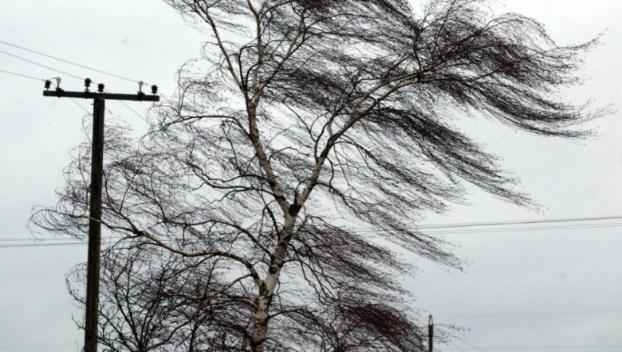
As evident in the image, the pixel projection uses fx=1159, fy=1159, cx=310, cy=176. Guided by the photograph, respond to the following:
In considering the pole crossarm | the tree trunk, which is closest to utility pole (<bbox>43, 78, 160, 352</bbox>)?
the pole crossarm

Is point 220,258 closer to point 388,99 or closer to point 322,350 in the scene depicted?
point 322,350

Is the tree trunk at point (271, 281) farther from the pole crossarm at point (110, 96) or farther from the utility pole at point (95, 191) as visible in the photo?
the pole crossarm at point (110, 96)

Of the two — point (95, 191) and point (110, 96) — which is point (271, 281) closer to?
point (95, 191)

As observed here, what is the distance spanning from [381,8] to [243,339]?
172 inches

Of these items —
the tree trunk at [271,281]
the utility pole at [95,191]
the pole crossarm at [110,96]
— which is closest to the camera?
the tree trunk at [271,281]

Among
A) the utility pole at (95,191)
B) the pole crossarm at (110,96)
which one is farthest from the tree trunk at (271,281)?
the pole crossarm at (110,96)

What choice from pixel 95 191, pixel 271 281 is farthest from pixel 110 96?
pixel 271 281

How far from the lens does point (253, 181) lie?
14188 mm

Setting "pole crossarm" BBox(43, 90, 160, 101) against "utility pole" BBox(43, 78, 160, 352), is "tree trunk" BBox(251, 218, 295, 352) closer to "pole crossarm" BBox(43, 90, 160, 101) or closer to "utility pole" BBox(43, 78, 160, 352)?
"utility pole" BBox(43, 78, 160, 352)

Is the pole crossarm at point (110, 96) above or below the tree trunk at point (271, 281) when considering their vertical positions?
above

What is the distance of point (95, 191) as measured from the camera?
15.2 m

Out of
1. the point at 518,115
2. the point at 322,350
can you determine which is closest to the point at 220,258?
the point at 322,350

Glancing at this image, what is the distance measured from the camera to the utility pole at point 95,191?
15258 millimetres

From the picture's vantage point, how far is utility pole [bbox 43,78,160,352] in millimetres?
15258
